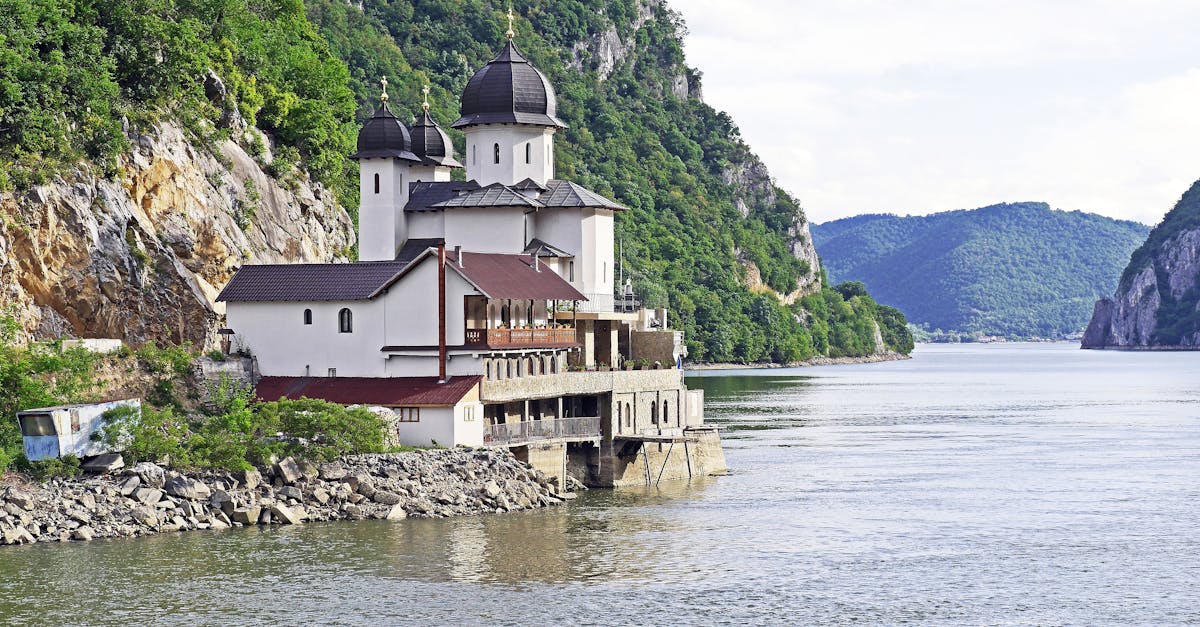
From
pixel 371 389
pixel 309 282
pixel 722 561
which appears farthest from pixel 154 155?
pixel 722 561

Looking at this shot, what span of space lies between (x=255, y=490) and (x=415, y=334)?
9.98 metres

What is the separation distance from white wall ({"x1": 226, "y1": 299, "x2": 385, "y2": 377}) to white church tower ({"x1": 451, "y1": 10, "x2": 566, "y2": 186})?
16.1 m

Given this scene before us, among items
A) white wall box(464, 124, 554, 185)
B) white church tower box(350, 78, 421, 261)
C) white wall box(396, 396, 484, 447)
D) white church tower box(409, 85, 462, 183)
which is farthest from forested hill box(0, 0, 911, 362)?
white wall box(396, 396, 484, 447)

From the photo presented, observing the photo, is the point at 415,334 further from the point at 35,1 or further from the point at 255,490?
the point at 35,1

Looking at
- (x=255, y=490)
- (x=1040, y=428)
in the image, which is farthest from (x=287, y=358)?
(x=1040, y=428)

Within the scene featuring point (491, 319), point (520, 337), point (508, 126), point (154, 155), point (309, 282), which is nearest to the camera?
point (491, 319)

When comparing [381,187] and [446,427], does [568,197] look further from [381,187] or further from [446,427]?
[446,427]

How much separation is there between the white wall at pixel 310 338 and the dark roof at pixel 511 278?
12.7 ft

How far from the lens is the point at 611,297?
8175cm

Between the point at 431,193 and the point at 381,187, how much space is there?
115 inches

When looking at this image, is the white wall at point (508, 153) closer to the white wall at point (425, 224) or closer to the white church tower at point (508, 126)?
the white church tower at point (508, 126)

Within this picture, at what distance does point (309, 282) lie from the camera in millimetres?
68188

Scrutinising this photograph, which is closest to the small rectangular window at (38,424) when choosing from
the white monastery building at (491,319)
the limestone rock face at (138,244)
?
the white monastery building at (491,319)

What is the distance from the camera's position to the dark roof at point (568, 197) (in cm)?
7906
